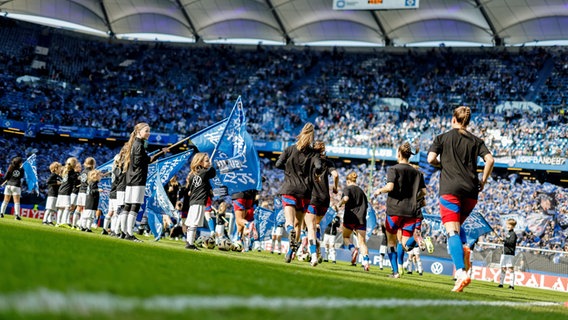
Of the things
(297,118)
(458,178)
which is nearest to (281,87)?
(297,118)

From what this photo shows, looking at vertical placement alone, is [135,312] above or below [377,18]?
below

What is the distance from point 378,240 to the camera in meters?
27.3

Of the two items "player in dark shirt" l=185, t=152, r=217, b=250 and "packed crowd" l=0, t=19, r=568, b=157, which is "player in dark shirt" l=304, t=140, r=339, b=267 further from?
"packed crowd" l=0, t=19, r=568, b=157

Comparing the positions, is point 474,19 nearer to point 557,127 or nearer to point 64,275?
point 557,127

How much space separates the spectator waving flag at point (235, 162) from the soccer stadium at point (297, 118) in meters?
0.03

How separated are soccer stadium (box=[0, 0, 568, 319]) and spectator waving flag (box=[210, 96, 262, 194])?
0.03 meters

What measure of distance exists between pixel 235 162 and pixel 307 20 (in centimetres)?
3398

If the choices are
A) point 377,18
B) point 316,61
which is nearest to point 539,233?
point 377,18

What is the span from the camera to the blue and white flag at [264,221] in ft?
78.8

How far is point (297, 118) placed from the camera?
145 feet

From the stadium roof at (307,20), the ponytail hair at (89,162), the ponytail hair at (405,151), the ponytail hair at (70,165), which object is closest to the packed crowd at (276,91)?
the stadium roof at (307,20)

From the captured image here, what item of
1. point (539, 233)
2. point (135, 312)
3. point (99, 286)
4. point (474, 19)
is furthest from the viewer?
point (474, 19)

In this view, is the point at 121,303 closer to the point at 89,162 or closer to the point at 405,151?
the point at 405,151

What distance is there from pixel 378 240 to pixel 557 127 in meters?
15.3
